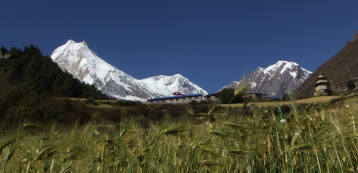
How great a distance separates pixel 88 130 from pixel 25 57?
88814 mm

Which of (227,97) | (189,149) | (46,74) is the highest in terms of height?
(46,74)

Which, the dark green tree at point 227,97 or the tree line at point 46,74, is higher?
the tree line at point 46,74

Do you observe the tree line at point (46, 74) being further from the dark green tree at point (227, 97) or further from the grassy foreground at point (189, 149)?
the grassy foreground at point (189, 149)

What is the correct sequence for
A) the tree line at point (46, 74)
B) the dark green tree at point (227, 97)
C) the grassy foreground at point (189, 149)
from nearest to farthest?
the grassy foreground at point (189, 149), the dark green tree at point (227, 97), the tree line at point (46, 74)

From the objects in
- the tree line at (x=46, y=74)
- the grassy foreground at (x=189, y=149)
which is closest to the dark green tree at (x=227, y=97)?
the grassy foreground at (x=189, y=149)

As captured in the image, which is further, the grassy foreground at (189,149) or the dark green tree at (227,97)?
the dark green tree at (227,97)

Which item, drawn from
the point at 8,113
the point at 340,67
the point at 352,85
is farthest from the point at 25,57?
the point at 340,67

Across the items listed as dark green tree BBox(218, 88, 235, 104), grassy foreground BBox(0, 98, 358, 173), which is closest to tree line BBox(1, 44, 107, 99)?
dark green tree BBox(218, 88, 235, 104)

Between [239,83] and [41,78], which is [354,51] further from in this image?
[239,83]

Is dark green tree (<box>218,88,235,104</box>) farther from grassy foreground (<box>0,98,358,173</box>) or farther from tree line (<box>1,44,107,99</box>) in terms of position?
tree line (<box>1,44,107,99</box>)

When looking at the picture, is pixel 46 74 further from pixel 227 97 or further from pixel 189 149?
pixel 189 149

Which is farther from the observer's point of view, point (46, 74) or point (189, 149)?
point (46, 74)

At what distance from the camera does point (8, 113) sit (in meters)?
15.6

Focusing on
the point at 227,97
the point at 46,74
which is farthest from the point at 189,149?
the point at 46,74
